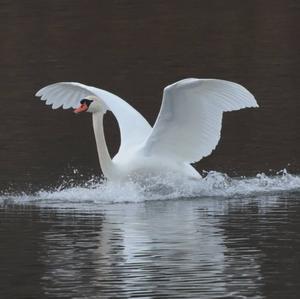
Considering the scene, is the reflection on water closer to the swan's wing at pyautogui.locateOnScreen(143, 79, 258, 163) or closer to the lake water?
the lake water

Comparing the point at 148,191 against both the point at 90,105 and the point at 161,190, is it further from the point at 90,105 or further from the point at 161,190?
the point at 90,105

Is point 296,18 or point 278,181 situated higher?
point 296,18

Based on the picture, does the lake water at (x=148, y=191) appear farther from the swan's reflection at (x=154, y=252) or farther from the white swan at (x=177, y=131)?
the white swan at (x=177, y=131)

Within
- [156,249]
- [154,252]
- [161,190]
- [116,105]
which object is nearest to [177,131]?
[161,190]

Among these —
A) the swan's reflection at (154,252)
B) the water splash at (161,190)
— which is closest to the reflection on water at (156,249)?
the swan's reflection at (154,252)

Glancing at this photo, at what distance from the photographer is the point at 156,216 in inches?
558

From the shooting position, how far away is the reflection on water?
11.0 m

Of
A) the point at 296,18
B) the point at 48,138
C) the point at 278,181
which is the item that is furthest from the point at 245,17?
the point at 278,181

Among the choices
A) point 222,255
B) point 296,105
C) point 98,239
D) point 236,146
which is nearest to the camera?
point 222,255

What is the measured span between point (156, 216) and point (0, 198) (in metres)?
1.89

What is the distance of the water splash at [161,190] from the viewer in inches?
601

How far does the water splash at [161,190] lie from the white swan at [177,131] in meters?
0.13

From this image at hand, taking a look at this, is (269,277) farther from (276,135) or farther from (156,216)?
(276,135)

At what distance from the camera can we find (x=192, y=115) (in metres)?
15.8
